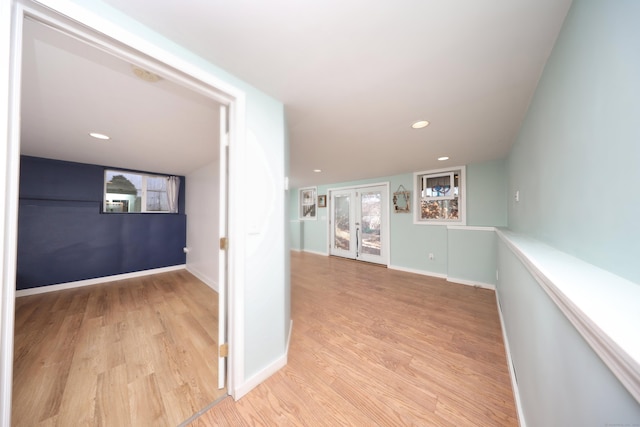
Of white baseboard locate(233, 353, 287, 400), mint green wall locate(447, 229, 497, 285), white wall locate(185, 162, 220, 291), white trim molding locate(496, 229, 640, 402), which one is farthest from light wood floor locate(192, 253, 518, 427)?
white wall locate(185, 162, 220, 291)

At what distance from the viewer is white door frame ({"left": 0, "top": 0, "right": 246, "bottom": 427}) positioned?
0.69 metres

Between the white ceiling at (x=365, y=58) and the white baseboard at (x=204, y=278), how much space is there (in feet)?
7.56

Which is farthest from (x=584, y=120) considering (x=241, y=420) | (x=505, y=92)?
(x=241, y=420)

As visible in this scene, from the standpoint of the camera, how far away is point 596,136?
72 cm

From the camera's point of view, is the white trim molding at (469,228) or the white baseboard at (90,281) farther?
the white trim molding at (469,228)

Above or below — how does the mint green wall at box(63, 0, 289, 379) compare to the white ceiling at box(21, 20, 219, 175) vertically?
below

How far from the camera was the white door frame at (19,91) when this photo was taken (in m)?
0.69

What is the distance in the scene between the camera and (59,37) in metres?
0.99

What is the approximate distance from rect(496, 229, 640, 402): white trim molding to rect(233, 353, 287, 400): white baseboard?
5.39 ft

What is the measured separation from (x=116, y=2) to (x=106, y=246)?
431 cm

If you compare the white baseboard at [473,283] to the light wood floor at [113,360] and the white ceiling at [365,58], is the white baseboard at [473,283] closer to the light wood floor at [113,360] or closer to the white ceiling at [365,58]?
the white ceiling at [365,58]

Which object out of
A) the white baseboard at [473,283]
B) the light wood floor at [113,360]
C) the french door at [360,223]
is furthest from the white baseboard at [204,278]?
the white baseboard at [473,283]

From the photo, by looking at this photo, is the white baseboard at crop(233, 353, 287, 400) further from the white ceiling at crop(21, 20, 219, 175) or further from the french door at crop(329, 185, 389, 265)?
the french door at crop(329, 185, 389, 265)

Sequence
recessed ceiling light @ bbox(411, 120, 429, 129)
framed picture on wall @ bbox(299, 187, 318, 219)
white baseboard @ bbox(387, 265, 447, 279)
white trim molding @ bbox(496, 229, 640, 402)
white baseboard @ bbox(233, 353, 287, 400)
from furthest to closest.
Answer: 1. framed picture on wall @ bbox(299, 187, 318, 219)
2. white baseboard @ bbox(387, 265, 447, 279)
3. recessed ceiling light @ bbox(411, 120, 429, 129)
4. white baseboard @ bbox(233, 353, 287, 400)
5. white trim molding @ bbox(496, 229, 640, 402)
